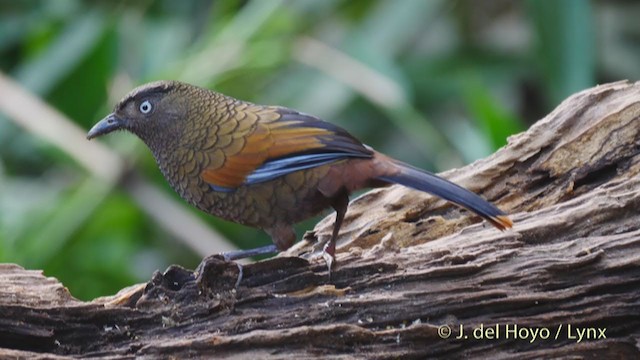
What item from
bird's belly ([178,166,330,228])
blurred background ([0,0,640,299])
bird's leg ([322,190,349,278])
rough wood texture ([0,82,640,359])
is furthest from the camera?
blurred background ([0,0,640,299])

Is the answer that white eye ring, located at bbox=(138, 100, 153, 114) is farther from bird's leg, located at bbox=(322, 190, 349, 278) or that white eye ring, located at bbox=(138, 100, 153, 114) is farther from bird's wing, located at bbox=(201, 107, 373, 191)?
bird's leg, located at bbox=(322, 190, 349, 278)

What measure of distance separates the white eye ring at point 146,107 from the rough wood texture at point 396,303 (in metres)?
0.93

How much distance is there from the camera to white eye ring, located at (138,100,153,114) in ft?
14.9

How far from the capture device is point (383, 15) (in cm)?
917

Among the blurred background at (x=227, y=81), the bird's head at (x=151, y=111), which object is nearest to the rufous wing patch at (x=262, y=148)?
the bird's head at (x=151, y=111)

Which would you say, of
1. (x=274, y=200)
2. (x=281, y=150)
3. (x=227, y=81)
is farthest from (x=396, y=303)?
(x=227, y=81)

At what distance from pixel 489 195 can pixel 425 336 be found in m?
1.13

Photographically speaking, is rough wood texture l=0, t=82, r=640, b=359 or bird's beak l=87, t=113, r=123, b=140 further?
bird's beak l=87, t=113, r=123, b=140

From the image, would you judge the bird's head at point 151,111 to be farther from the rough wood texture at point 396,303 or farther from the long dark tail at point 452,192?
the long dark tail at point 452,192

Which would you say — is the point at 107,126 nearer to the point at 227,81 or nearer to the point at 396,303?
the point at 396,303

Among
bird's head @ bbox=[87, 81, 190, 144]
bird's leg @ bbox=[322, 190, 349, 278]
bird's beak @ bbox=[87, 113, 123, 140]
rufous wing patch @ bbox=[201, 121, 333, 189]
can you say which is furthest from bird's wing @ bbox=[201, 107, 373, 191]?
bird's beak @ bbox=[87, 113, 123, 140]

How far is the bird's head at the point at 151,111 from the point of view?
4.52 meters

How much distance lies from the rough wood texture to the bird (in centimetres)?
21

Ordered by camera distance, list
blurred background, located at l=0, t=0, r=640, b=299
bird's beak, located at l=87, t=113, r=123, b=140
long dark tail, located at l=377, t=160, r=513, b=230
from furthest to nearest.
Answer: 1. blurred background, located at l=0, t=0, r=640, b=299
2. bird's beak, located at l=87, t=113, r=123, b=140
3. long dark tail, located at l=377, t=160, r=513, b=230
